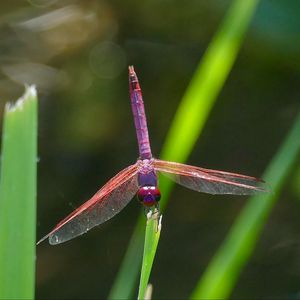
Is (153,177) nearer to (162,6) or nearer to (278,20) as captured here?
(278,20)

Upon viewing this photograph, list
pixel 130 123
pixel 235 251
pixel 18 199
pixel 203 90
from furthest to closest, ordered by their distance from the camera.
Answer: pixel 130 123
pixel 203 90
pixel 235 251
pixel 18 199

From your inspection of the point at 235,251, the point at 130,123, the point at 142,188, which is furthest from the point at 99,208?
the point at 130,123

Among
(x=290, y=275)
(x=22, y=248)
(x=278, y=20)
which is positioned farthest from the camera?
(x=290, y=275)

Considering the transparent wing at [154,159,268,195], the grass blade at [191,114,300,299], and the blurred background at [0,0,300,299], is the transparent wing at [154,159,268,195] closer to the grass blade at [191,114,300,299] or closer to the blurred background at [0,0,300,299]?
the grass blade at [191,114,300,299]

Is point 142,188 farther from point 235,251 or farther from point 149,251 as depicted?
point 149,251

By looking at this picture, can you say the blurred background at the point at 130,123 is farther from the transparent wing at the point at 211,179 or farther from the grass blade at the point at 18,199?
the grass blade at the point at 18,199

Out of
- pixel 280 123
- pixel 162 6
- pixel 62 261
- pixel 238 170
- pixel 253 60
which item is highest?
pixel 162 6

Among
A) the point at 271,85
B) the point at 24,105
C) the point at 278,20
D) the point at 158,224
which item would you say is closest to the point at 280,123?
the point at 271,85
